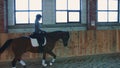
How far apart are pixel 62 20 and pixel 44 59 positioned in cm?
509

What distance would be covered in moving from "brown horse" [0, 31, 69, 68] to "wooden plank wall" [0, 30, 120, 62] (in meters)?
0.89

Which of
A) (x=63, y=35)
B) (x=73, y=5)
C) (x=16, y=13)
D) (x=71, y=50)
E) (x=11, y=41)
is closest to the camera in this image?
(x=11, y=41)

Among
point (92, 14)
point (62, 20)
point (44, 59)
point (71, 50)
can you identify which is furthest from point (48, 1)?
point (44, 59)

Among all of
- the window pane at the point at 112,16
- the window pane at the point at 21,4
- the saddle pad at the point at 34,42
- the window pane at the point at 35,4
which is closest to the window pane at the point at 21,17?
the window pane at the point at 21,4

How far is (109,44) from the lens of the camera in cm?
1341

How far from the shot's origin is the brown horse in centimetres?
1041

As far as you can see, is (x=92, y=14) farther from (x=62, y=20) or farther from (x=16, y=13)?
(x=16, y=13)

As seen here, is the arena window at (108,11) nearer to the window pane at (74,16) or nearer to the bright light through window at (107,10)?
the bright light through window at (107,10)

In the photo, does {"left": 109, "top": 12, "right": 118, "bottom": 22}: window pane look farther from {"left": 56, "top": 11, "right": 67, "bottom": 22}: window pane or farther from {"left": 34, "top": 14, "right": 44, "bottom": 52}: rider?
{"left": 34, "top": 14, "right": 44, "bottom": 52}: rider

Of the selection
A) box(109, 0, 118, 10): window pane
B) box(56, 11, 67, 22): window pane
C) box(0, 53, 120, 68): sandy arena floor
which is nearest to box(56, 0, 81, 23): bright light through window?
box(56, 11, 67, 22): window pane

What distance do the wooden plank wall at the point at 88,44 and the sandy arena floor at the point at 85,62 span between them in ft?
0.62

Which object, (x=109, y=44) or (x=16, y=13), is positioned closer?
A: (x=109, y=44)

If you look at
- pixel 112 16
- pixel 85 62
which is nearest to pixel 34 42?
pixel 85 62

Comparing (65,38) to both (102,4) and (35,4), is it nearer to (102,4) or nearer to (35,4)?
(35,4)
